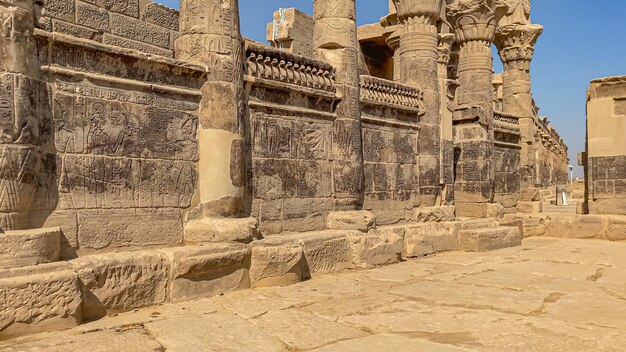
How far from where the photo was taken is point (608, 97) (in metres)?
10.8

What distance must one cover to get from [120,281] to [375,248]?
363 cm

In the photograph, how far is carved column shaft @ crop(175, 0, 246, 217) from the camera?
221 inches

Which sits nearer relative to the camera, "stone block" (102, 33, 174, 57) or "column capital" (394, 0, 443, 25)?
"stone block" (102, 33, 174, 57)

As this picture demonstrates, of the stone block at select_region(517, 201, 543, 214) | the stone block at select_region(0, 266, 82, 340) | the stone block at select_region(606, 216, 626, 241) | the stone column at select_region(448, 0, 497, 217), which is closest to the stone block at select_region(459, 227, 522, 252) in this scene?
the stone column at select_region(448, 0, 497, 217)

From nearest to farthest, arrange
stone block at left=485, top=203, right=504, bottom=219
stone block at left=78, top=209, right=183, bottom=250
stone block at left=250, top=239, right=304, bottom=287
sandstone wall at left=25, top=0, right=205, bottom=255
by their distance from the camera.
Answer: sandstone wall at left=25, top=0, right=205, bottom=255, stone block at left=78, top=209, right=183, bottom=250, stone block at left=250, top=239, right=304, bottom=287, stone block at left=485, top=203, right=504, bottom=219

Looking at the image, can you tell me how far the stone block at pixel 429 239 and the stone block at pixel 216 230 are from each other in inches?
138

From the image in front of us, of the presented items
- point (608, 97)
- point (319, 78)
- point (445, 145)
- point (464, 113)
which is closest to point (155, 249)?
point (319, 78)

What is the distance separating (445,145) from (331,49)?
11.3 feet

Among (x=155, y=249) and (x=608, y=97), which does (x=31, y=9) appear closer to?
(x=155, y=249)

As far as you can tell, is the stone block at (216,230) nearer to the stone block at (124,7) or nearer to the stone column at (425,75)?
the stone block at (124,7)

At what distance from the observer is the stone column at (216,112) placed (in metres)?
5.61

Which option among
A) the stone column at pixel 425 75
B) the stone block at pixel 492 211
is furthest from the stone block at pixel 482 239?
the stone block at pixel 492 211

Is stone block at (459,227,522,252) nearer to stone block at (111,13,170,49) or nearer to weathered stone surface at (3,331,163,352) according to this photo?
stone block at (111,13,170,49)

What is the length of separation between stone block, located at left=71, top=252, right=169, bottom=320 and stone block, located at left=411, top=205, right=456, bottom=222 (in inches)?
206
